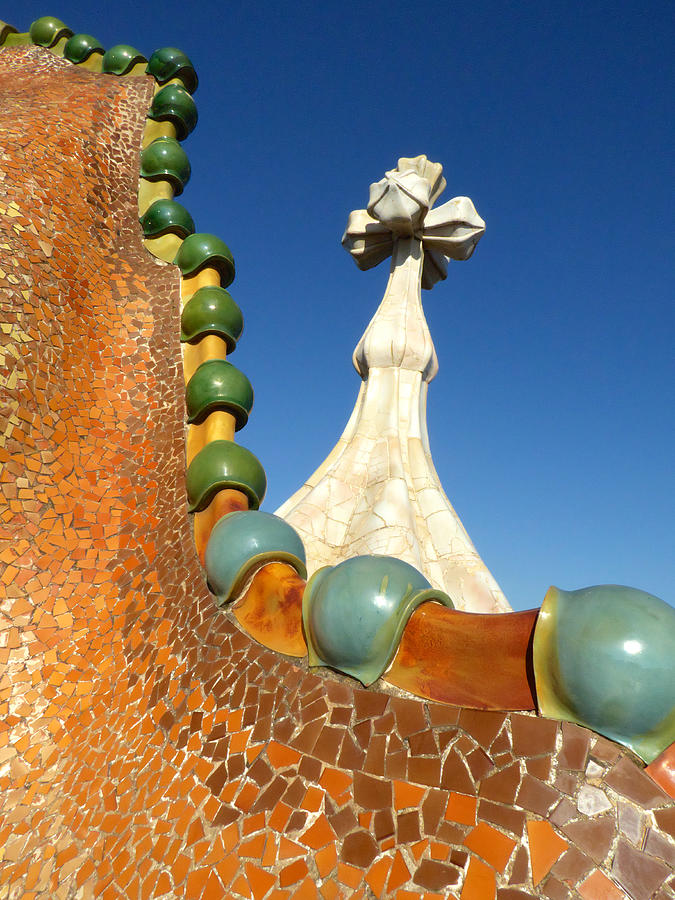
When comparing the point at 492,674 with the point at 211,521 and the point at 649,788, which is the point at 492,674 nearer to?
the point at 649,788

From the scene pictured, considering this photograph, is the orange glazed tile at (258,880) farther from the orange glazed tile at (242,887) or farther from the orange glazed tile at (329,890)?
the orange glazed tile at (329,890)

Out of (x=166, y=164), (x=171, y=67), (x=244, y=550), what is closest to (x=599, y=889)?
(x=244, y=550)

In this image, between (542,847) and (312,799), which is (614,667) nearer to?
(542,847)

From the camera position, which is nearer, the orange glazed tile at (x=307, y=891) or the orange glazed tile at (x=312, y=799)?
the orange glazed tile at (x=307, y=891)

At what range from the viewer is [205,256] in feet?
10.9

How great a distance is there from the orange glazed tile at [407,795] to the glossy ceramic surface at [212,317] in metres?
2.05

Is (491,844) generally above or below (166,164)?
below

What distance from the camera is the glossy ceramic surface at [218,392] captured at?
274 cm

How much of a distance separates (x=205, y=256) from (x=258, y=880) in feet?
8.50

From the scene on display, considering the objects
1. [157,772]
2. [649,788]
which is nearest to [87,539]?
[157,772]

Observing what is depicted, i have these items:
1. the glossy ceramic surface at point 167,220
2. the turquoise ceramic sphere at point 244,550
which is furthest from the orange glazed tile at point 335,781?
the glossy ceramic surface at point 167,220

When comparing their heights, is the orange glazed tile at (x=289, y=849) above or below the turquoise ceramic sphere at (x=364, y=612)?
below

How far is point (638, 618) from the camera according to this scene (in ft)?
4.33

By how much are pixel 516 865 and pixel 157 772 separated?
957mm
